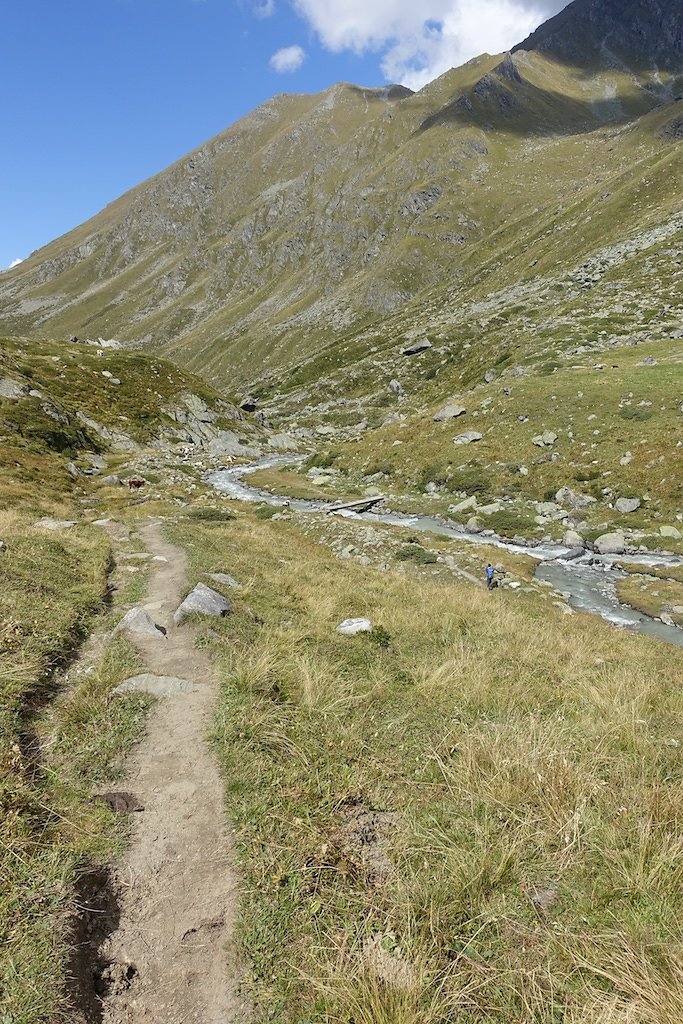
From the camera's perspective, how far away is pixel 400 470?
5000 cm

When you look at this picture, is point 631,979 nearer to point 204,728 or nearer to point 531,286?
point 204,728

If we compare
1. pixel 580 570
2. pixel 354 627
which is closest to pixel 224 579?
pixel 354 627

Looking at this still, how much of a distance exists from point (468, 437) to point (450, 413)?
612cm

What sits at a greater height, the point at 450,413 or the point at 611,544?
the point at 450,413

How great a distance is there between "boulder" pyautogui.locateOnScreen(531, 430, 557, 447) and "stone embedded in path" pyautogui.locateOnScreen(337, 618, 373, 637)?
3264 centimetres

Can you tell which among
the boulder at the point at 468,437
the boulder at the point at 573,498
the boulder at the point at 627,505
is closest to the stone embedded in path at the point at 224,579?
the boulder at the point at 573,498

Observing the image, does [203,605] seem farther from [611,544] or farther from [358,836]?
[611,544]

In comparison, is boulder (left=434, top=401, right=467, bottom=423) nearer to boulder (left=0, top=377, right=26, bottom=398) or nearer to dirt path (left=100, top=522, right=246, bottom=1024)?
boulder (left=0, top=377, right=26, bottom=398)

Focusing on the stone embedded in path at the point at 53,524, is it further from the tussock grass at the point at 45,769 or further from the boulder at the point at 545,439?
the boulder at the point at 545,439

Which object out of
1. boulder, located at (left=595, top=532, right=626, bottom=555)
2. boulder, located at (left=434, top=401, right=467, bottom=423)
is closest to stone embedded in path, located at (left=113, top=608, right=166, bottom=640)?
boulder, located at (left=595, top=532, right=626, bottom=555)

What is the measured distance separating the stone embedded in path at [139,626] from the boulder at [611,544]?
1071 inches

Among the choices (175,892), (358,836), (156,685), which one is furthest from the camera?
(156,685)

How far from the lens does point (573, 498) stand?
35.2 m

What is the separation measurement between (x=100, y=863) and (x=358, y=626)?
340 inches
